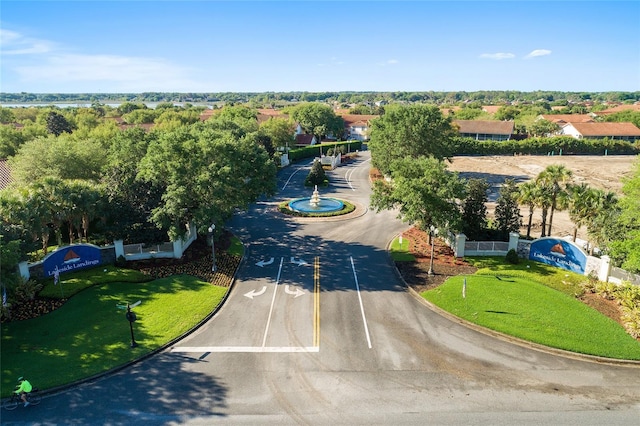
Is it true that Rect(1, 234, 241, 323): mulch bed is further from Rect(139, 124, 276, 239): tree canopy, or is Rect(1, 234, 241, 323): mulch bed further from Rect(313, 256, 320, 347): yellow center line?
Rect(313, 256, 320, 347): yellow center line

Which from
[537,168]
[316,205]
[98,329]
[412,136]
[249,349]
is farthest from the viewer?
[537,168]

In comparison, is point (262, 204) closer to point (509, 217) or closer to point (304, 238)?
point (304, 238)

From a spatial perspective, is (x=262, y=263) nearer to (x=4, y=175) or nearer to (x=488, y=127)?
(x=4, y=175)

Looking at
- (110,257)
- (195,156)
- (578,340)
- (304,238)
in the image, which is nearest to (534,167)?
(304,238)

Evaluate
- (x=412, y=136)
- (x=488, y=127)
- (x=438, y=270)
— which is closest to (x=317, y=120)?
(x=488, y=127)

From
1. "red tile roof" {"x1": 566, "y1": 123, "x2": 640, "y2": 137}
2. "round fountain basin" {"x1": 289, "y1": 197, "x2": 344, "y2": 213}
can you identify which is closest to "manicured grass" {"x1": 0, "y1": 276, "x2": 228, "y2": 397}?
"round fountain basin" {"x1": 289, "y1": 197, "x2": 344, "y2": 213}

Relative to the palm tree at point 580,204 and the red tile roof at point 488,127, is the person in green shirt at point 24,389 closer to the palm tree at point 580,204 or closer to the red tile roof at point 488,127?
the palm tree at point 580,204

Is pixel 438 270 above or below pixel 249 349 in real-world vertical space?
above
